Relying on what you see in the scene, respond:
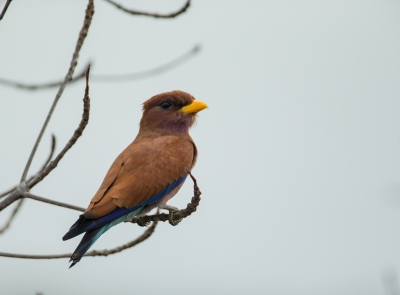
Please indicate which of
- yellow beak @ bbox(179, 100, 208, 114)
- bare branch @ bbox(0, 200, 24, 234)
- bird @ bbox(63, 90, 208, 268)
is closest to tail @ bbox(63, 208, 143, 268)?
bird @ bbox(63, 90, 208, 268)

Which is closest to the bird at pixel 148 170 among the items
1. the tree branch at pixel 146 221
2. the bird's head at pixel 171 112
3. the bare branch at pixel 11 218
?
the bird's head at pixel 171 112

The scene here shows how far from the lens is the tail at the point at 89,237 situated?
4.35 meters

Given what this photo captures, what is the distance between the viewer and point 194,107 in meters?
7.09

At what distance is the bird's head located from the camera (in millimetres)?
7102

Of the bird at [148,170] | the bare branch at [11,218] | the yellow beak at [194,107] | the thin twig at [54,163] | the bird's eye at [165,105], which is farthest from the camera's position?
the bird's eye at [165,105]

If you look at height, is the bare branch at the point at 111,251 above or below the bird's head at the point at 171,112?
below

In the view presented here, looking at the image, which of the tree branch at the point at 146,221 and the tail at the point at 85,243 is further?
the tail at the point at 85,243

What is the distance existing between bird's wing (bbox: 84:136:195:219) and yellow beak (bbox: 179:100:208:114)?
54 cm

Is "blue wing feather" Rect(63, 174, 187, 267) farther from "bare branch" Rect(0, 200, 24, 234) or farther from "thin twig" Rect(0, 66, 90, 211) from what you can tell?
"thin twig" Rect(0, 66, 90, 211)

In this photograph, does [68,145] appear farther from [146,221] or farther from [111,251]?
[146,221]

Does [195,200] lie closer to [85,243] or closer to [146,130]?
[85,243]

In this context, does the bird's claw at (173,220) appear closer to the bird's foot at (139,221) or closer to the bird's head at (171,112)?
the bird's foot at (139,221)

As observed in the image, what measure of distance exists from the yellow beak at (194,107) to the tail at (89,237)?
1.87m

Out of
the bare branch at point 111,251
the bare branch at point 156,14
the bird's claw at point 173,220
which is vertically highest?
the bare branch at point 156,14
